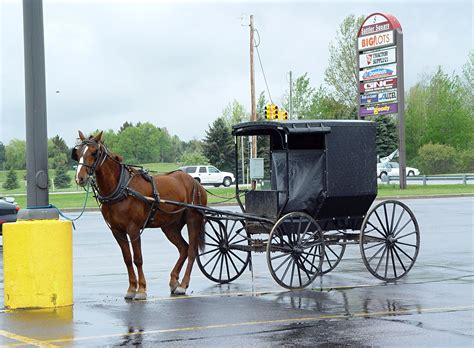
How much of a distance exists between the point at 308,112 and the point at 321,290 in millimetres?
63424

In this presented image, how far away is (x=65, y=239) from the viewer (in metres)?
12.0

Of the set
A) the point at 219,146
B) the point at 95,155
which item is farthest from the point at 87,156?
the point at 219,146

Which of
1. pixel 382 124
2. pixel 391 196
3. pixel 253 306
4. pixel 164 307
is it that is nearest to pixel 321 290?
pixel 253 306

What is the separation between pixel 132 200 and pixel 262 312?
8.40 ft

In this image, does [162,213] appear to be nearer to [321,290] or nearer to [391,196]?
[321,290]

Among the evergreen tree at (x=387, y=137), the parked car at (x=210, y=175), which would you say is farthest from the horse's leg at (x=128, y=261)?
the evergreen tree at (x=387, y=137)

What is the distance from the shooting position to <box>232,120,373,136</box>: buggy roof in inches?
531

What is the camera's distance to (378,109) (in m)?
47.5

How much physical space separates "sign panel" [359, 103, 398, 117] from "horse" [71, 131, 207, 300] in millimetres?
34735

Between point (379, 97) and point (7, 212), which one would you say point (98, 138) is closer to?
point (7, 212)

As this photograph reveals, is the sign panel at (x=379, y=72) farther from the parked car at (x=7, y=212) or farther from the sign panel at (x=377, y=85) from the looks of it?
the parked car at (x=7, y=212)

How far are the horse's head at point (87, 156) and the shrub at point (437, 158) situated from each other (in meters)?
70.1

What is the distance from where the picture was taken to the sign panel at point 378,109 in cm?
A: 4706

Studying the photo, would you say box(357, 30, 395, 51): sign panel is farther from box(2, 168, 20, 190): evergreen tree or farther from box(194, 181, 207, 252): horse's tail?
box(2, 168, 20, 190): evergreen tree
